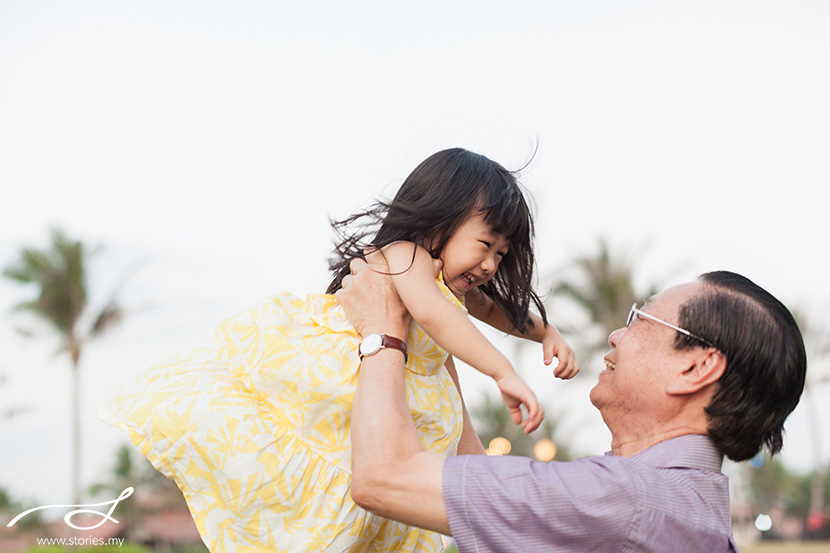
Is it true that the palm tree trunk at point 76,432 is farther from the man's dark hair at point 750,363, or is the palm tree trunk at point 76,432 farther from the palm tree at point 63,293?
the man's dark hair at point 750,363

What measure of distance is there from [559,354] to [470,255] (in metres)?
0.45

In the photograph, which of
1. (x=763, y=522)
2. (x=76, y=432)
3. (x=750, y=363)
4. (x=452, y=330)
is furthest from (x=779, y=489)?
(x=452, y=330)

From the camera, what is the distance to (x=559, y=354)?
2.72 meters

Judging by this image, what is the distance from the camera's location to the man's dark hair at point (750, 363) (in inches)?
89.5

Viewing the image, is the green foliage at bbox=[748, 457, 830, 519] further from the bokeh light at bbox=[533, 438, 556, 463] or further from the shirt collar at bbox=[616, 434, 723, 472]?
the shirt collar at bbox=[616, 434, 723, 472]

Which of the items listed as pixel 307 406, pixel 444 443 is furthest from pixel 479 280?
pixel 307 406

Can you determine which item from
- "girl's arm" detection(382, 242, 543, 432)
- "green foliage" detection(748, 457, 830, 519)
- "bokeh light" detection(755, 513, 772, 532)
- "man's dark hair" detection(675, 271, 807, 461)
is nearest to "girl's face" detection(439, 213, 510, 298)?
"girl's arm" detection(382, 242, 543, 432)

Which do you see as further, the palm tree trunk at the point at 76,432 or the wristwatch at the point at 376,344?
the palm tree trunk at the point at 76,432

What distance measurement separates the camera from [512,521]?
77.1 inches

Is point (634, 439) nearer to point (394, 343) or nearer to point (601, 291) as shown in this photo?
point (394, 343)

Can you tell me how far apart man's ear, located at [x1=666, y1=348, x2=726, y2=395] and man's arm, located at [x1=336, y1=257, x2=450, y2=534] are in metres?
0.79

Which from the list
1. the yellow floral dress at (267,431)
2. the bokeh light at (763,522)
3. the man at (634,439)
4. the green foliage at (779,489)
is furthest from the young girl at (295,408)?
the bokeh light at (763,522)

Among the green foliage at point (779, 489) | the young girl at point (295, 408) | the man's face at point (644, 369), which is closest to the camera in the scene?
the young girl at point (295, 408)

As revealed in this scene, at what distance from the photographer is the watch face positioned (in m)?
2.18
